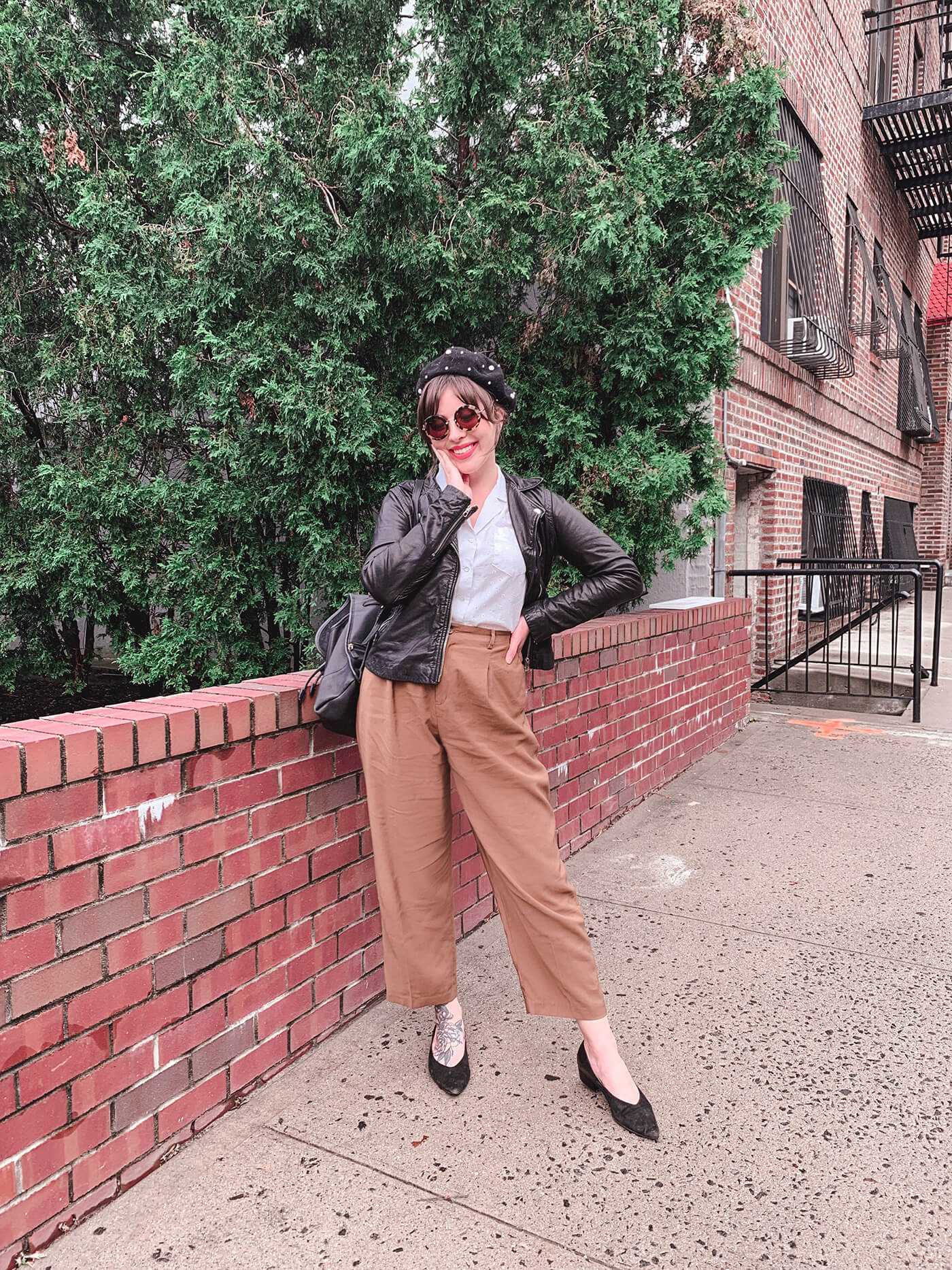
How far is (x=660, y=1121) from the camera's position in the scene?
2.31m

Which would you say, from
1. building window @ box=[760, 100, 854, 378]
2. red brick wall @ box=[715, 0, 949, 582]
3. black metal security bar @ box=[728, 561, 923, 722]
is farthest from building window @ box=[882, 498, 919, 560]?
building window @ box=[760, 100, 854, 378]

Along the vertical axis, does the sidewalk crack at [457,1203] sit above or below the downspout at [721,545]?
below

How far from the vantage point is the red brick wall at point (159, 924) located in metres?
1.83

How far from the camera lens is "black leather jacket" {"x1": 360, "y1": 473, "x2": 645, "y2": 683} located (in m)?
2.25

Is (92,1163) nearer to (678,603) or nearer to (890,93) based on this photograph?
(678,603)

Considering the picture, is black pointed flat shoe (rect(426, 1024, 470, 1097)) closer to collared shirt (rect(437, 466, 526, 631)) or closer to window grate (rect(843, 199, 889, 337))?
collared shirt (rect(437, 466, 526, 631))

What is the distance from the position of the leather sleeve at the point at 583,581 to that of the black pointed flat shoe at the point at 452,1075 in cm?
117

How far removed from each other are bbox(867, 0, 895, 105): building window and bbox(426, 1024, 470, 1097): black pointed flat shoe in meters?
13.5

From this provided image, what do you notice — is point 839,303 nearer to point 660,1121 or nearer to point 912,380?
point 912,380

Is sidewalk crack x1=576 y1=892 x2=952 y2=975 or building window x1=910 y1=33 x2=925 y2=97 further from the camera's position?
building window x1=910 y1=33 x2=925 y2=97

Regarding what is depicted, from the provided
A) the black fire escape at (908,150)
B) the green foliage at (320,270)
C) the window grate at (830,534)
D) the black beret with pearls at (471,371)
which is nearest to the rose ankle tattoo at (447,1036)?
the black beret with pearls at (471,371)

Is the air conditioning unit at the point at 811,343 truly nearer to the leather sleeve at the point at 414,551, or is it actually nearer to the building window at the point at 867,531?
the building window at the point at 867,531

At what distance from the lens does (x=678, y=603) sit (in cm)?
597

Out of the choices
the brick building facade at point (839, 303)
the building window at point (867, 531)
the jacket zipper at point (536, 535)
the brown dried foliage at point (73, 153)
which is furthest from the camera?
the building window at point (867, 531)
